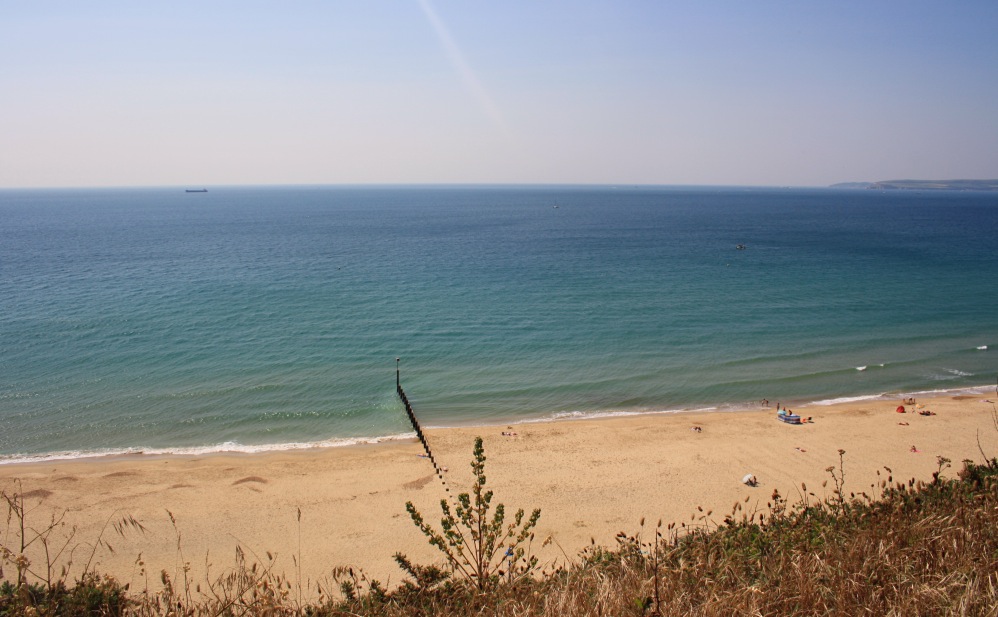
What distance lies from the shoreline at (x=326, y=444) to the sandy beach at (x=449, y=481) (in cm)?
50

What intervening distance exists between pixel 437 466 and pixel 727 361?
2069 centimetres

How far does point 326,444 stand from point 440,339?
1394cm

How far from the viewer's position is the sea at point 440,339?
27.8 meters

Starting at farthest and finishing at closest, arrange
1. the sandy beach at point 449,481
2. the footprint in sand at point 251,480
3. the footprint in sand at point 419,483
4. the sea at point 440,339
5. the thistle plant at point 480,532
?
the sea at point 440,339 → the footprint in sand at point 251,480 → the footprint in sand at point 419,483 → the sandy beach at point 449,481 → the thistle plant at point 480,532

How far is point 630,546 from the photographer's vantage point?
29.2 ft

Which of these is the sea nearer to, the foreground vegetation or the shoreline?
the shoreline

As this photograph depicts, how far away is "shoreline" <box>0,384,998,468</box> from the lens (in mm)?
23812

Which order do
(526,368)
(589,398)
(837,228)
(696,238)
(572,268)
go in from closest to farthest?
(589,398), (526,368), (572,268), (696,238), (837,228)

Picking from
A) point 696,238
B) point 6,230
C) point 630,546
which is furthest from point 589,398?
point 6,230

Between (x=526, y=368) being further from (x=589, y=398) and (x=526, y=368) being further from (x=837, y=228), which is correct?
Result: (x=837, y=228)

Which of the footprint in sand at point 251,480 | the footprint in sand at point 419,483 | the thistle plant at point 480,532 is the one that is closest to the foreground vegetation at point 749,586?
the thistle plant at point 480,532

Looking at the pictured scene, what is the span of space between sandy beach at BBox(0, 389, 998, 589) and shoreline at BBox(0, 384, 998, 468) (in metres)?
0.50

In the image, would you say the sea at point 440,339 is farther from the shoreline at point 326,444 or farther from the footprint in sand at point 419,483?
the footprint in sand at point 419,483

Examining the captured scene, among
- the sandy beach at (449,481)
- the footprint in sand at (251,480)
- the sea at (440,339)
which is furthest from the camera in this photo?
the sea at (440,339)
